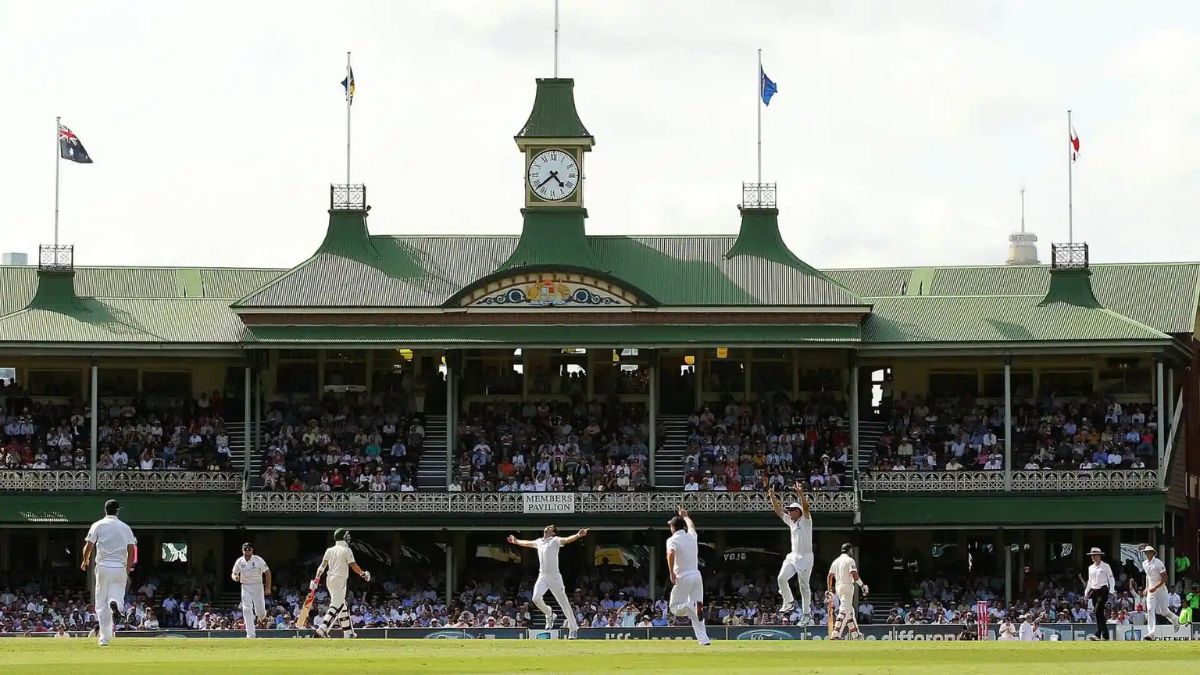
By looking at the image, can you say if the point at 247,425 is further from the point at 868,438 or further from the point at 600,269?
the point at 868,438

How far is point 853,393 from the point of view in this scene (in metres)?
54.3

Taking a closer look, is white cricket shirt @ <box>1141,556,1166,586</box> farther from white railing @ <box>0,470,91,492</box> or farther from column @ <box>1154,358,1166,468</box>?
white railing @ <box>0,470,91,492</box>

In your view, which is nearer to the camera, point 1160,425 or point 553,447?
point 1160,425

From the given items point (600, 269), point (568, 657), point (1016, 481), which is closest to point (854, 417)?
point (1016, 481)

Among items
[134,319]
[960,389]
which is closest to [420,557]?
[134,319]

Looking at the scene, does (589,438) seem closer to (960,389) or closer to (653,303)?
(653,303)

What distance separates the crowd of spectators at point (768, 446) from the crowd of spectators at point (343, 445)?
21.2 feet

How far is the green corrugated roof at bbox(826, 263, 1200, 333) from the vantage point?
59.9 m

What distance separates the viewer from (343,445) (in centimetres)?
5512

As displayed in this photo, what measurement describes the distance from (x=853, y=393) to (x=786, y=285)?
3.13 metres

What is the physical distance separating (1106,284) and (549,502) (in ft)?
55.7

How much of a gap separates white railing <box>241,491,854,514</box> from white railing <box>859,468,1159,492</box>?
110 centimetres

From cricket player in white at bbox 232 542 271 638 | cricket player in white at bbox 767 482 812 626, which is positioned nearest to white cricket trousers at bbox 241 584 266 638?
cricket player in white at bbox 232 542 271 638

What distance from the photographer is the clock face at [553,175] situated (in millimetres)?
57031
